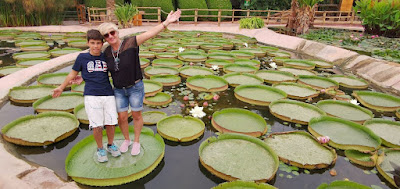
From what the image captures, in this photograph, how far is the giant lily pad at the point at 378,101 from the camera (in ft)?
13.9

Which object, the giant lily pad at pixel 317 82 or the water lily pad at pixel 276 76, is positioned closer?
the giant lily pad at pixel 317 82

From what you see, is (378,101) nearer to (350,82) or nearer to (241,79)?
(350,82)

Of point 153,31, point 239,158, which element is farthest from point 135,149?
point 153,31

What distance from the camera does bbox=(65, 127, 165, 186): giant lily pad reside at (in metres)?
2.38

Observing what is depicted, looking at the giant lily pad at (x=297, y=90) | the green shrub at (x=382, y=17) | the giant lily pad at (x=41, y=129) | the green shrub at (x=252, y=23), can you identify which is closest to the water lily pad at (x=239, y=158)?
the giant lily pad at (x=41, y=129)

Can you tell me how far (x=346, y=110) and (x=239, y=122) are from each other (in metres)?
1.94

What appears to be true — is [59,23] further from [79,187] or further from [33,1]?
[79,187]

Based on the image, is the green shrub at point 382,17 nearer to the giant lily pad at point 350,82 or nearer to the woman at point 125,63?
the giant lily pad at point 350,82

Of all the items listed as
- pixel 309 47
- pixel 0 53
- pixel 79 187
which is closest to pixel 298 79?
pixel 309 47

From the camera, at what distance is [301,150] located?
2986 mm

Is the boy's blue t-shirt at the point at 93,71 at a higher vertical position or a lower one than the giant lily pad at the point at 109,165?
higher

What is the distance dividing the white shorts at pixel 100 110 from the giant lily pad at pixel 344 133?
2663 millimetres

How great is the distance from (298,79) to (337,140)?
2482mm

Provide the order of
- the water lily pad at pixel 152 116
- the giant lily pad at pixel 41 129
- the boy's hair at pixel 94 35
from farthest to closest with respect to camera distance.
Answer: the water lily pad at pixel 152 116 < the giant lily pad at pixel 41 129 < the boy's hair at pixel 94 35
